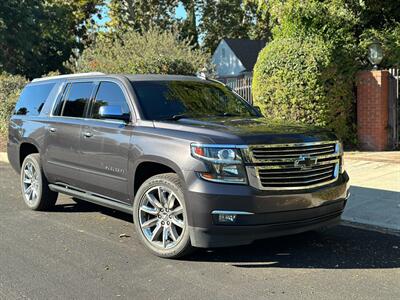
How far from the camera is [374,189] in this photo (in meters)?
8.54

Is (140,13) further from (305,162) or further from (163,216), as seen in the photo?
(305,162)

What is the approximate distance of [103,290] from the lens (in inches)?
178

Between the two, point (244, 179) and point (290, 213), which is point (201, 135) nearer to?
point (244, 179)

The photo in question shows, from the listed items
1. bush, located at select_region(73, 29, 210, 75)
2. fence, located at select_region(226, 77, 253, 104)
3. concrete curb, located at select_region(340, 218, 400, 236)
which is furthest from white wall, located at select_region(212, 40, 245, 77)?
concrete curb, located at select_region(340, 218, 400, 236)

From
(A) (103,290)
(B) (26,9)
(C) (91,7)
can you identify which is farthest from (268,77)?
(C) (91,7)

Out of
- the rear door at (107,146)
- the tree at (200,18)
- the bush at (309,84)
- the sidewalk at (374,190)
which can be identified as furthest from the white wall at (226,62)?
the rear door at (107,146)

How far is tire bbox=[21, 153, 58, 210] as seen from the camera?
742cm

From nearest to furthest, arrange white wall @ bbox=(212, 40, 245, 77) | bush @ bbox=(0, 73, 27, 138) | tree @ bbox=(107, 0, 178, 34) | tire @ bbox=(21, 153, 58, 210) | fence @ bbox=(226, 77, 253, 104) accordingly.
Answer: tire @ bbox=(21, 153, 58, 210) < fence @ bbox=(226, 77, 253, 104) < bush @ bbox=(0, 73, 27, 138) < tree @ bbox=(107, 0, 178, 34) < white wall @ bbox=(212, 40, 245, 77)

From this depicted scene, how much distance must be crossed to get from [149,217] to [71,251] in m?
0.92

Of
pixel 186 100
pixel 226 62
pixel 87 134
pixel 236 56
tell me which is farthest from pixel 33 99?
pixel 226 62

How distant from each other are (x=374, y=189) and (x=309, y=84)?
455 centimetres

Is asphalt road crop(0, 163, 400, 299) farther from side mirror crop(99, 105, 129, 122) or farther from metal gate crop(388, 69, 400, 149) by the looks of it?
metal gate crop(388, 69, 400, 149)

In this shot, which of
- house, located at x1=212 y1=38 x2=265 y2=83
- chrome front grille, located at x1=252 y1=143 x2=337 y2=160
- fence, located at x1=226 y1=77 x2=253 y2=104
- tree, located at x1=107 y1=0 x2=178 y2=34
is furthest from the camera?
house, located at x1=212 y1=38 x2=265 y2=83

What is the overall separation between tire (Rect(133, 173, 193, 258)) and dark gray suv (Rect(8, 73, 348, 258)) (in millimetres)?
12
